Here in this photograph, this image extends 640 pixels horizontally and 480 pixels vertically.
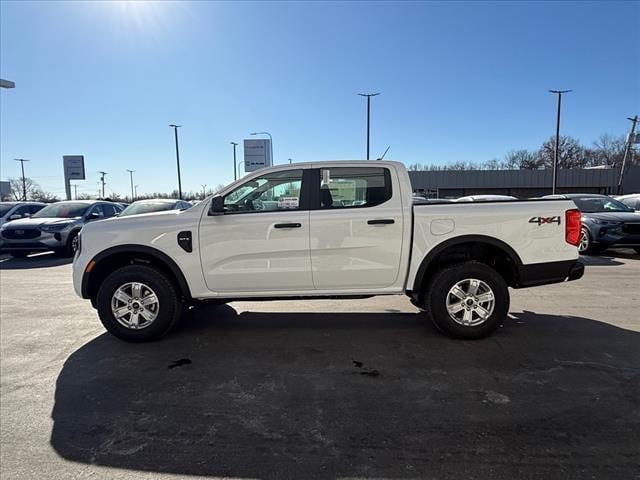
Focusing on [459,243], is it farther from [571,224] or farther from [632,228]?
[632,228]

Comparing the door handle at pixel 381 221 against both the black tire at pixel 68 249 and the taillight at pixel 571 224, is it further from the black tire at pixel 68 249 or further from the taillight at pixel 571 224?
the black tire at pixel 68 249

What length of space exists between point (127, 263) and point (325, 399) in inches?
116

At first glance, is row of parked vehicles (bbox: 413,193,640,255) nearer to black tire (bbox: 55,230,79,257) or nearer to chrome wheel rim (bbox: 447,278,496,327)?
chrome wheel rim (bbox: 447,278,496,327)

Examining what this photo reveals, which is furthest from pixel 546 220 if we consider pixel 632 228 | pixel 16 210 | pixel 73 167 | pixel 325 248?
pixel 73 167

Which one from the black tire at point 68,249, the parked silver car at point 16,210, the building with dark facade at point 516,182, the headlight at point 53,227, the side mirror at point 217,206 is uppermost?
the building with dark facade at point 516,182

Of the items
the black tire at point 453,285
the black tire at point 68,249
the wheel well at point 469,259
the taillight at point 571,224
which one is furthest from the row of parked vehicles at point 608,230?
the black tire at point 68,249

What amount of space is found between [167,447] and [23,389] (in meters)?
1.85

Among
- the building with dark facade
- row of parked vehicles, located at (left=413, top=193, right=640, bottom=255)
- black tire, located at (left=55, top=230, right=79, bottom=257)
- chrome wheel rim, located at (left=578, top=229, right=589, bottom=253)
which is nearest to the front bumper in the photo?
black tire, located at (left=55, top=230, right=79, bottom=257)

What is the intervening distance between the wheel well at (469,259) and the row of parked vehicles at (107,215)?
408 cm

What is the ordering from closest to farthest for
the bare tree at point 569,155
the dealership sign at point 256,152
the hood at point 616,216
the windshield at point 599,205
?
the hood at point 616,216, the windshield at point 599,205, the dealership sign at point 256,152, the bare tree at point 569,155

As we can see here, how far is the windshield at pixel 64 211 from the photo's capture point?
1240 cm

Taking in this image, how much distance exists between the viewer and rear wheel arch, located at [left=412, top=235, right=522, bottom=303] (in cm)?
435

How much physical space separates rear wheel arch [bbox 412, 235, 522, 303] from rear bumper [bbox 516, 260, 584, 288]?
7 cm

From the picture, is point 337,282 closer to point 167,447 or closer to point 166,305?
point 166,305
